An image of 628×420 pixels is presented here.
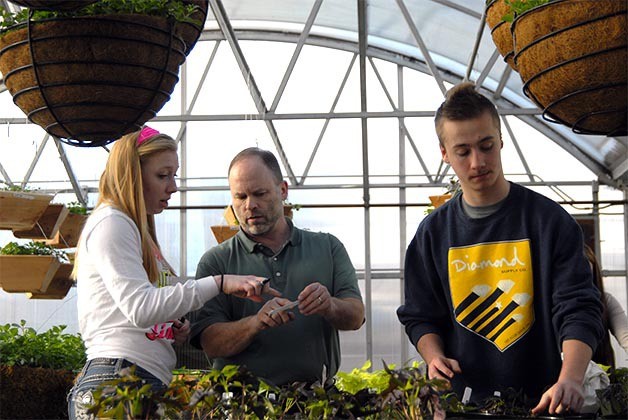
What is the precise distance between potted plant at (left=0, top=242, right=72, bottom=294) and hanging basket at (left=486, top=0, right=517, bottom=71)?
13.0 feet

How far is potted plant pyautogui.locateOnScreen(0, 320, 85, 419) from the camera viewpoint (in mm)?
4398

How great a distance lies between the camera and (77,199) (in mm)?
10516

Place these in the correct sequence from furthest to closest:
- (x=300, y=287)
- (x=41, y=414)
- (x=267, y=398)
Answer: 1. (x=41, y=414)
2. (x=300, y=287)
3. (x=267, y=398)

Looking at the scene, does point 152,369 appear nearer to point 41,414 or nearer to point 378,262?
point 41,414

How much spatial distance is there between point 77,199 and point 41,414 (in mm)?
6438

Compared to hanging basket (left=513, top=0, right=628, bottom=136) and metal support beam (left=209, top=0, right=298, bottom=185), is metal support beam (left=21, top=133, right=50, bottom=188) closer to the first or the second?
metal support beam (left=209, top=0, right=298, bottom=185)

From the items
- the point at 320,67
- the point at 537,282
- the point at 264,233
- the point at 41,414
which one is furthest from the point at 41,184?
the point at 537,282

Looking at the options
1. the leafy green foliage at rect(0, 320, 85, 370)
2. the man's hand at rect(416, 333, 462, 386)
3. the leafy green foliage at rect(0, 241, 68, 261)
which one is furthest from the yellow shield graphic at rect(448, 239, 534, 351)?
the leafy green foliage at rect(0, 241, 68, 261)

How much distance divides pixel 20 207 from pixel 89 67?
3113mm

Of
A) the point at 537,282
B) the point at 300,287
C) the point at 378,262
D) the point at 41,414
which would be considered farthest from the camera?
the point at 378,262

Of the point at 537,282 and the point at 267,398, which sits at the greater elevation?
the point at 537,282

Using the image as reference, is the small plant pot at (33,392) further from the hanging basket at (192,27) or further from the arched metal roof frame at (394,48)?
the arched metal roof frame at (394,48)

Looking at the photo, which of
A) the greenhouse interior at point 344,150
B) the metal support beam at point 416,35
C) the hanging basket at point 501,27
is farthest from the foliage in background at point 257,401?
the greenhouse interior at point 344,150

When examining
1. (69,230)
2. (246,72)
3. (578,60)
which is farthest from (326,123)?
(578,60)
